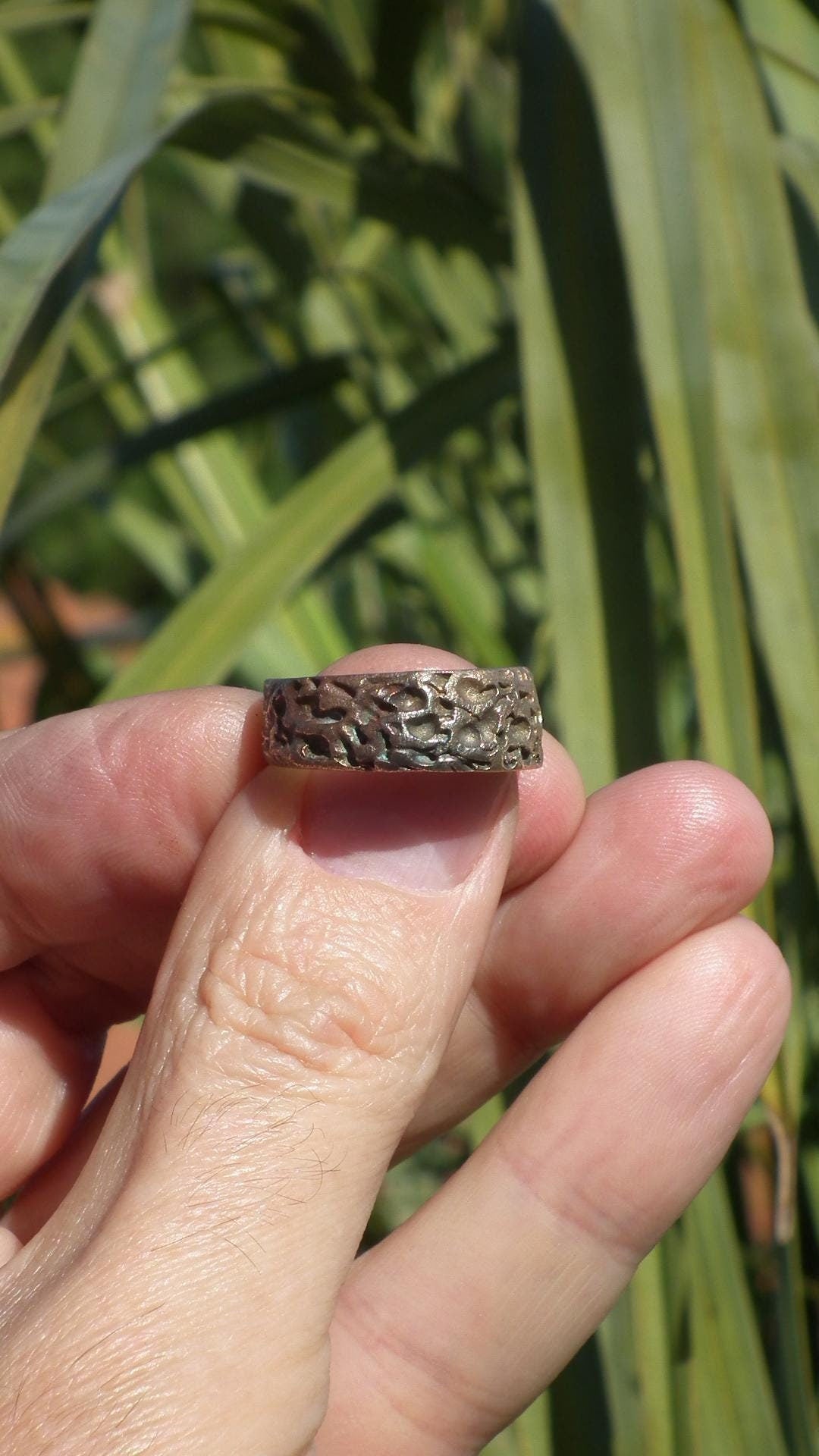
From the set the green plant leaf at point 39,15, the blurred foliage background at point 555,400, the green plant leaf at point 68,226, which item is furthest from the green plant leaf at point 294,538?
the green plant leaf at point 39,15

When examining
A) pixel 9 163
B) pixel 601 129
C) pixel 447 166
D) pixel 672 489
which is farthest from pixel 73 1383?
pixel 9 163

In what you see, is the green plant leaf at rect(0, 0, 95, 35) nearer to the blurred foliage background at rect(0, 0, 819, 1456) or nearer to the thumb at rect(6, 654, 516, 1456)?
the blurred foliage background at rect(0, 0, 819, 1456)

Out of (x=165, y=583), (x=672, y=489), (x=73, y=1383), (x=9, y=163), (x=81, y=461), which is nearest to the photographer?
(x=73, y=1383)

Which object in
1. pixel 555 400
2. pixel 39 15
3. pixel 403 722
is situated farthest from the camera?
pixel 39 15

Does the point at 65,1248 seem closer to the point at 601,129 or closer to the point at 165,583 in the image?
the point at 601,129

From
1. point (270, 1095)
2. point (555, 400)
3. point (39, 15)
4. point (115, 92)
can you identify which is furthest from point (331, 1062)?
point (39, 15)

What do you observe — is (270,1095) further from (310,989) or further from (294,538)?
(294,538)
